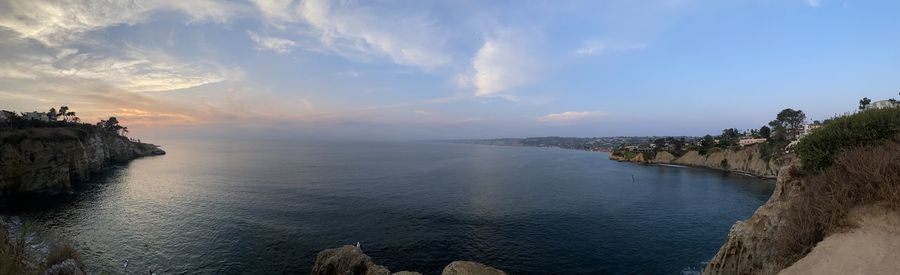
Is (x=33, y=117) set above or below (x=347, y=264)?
above

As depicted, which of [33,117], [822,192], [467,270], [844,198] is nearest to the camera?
[844,198]

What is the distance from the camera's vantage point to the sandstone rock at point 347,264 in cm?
2341

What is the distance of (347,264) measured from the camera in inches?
947

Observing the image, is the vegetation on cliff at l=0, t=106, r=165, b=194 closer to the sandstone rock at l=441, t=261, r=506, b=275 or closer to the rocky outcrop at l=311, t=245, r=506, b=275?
the rocky outcrop at l=311, t=245, r=506, b=275

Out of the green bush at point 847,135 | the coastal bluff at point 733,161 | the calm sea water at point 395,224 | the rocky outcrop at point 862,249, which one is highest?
the green bush at point 847,135

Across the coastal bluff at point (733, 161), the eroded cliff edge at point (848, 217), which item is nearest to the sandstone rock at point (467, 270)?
the eroded cliff edge at point (848, 217)

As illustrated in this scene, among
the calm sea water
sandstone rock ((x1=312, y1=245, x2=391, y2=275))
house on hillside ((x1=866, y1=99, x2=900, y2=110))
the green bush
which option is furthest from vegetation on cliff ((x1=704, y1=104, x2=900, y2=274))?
sandstone rock ((x1=312, y1=245, x2=391, y2=275))

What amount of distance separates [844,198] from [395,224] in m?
36.4

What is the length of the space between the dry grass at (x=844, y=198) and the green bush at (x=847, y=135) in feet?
8.01

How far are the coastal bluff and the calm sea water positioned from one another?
26.1m

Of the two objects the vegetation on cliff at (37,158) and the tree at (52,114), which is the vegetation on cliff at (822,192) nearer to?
the vegetation on cliff at (37,158)

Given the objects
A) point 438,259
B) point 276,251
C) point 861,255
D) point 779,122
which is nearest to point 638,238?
point 438,259

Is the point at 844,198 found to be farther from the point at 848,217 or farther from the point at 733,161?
the point at 733,161

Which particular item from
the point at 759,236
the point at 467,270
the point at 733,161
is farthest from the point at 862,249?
the point at 733,161
